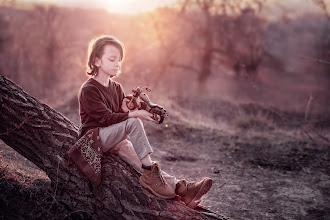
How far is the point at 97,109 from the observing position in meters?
2.47

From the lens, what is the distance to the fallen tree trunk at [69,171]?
2.39 m

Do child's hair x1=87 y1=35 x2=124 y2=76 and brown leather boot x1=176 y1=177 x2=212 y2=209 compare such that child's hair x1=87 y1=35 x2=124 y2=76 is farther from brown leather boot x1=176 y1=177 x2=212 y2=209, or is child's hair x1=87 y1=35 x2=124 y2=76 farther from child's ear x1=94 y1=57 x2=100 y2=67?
brown leather boot x1=176 y1=177 x2=212 y2=209

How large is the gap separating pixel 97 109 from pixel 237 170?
309 cm

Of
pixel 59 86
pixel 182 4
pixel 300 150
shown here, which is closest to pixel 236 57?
pixel 182 4

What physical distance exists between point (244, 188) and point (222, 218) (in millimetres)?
1832

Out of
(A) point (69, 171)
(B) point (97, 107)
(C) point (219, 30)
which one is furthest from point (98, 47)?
(C) point (219, 30)

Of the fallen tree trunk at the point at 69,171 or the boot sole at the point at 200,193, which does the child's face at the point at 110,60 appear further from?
the boot sole at the point at 200,193

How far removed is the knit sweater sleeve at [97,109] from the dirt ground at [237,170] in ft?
2.84

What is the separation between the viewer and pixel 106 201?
245 centimetres

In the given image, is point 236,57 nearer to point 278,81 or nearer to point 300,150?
point 278,81

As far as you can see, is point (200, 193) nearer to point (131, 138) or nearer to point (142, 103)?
point (131, 138)

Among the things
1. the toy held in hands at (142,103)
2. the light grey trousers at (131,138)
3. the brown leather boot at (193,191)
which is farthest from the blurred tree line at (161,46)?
the brown leather boot at (193,191)

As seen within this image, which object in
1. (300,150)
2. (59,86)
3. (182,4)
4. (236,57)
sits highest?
(182,4)

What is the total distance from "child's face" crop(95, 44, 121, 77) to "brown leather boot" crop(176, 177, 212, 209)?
1.17 m
